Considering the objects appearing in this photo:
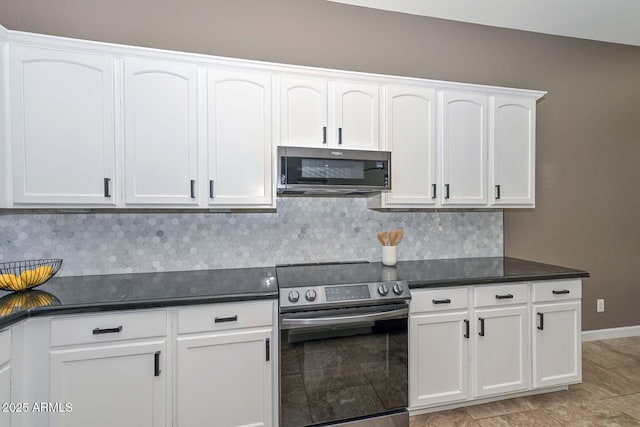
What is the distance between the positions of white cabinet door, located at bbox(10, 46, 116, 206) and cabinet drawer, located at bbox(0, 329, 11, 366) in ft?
2.40

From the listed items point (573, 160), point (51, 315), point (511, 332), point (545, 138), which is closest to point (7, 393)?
point (51, 315)

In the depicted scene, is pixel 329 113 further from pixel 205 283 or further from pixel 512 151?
pixel 512 151

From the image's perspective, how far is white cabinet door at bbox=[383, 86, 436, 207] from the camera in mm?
2371

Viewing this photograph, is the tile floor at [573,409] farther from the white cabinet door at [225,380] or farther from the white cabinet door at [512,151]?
the white cabinet door at [512,151]

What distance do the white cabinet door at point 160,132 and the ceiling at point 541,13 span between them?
5.24 ft

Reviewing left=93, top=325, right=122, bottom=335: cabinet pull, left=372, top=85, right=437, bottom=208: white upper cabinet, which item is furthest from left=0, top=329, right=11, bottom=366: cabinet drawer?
left=372, top=85, right=437, bottom=208: white upper cabinet

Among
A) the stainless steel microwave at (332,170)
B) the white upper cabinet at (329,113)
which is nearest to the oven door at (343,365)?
the stainless steel microwave at (332,170)

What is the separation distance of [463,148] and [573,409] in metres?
1.97

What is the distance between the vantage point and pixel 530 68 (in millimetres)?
3174

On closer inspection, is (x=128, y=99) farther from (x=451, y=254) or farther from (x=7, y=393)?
(x=451, y=254)

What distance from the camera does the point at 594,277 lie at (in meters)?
3.31

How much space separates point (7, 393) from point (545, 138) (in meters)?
4.24

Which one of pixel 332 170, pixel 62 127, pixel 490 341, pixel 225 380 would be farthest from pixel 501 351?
pixel 62 127

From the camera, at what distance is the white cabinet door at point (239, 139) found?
2.07 meters
